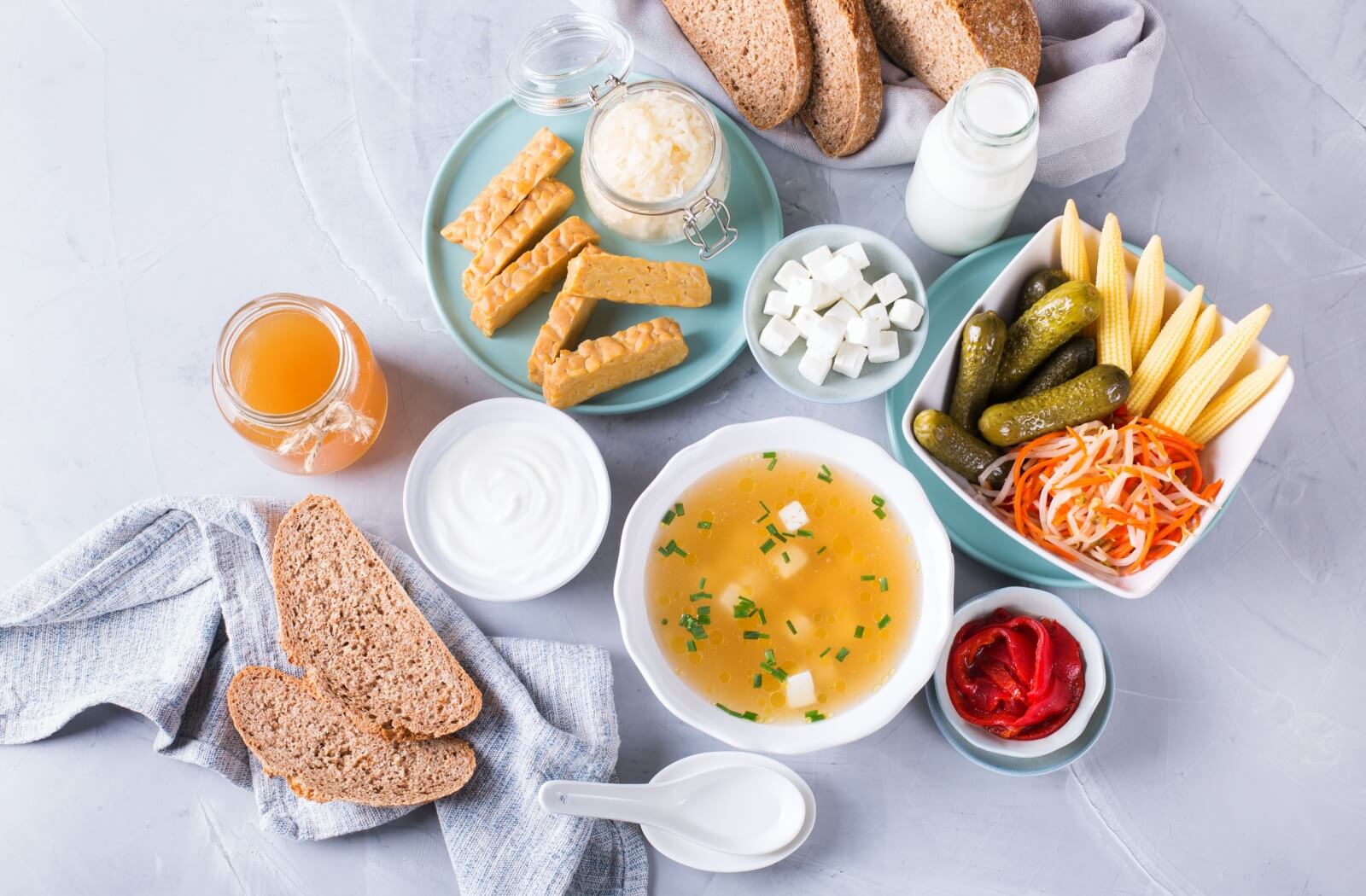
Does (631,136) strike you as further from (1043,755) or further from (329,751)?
(1043,755)

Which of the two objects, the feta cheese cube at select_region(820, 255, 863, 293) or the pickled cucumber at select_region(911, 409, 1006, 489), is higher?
the feta cheese cube at select_region(820, 255, 863, 293)

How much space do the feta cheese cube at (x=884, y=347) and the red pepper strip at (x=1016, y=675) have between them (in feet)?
1.85

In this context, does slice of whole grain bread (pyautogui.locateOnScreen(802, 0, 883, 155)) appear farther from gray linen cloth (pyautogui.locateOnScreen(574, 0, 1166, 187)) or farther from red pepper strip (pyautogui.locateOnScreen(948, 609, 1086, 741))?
red pepper strip (pyautogui.locateOnScreen(948, 609, 1086, 741))

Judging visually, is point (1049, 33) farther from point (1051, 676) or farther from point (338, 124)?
point (338, 124)

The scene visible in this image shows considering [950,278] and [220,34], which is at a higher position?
[220,34]

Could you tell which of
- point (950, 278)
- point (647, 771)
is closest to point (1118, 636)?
point (950, 278)

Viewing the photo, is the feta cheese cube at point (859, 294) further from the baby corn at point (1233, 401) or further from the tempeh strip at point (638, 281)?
the baby corn at point (1233, 401)

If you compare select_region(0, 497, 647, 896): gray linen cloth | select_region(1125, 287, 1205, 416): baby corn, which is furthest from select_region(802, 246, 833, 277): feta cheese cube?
select_region(0, 497, 647, 896): gray linen cloth

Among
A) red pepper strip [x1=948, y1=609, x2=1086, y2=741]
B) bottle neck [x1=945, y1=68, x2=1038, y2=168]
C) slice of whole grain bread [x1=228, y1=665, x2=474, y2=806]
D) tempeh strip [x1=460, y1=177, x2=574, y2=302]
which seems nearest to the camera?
bottle neck [x1=945, y1=68, x2=1038, y2=168]

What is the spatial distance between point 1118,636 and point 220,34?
99.0 inches

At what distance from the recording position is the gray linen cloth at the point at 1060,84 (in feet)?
6.88

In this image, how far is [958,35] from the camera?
1.99 meters

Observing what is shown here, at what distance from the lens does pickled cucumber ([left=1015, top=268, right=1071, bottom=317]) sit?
200cm

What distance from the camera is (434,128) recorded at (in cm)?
238
